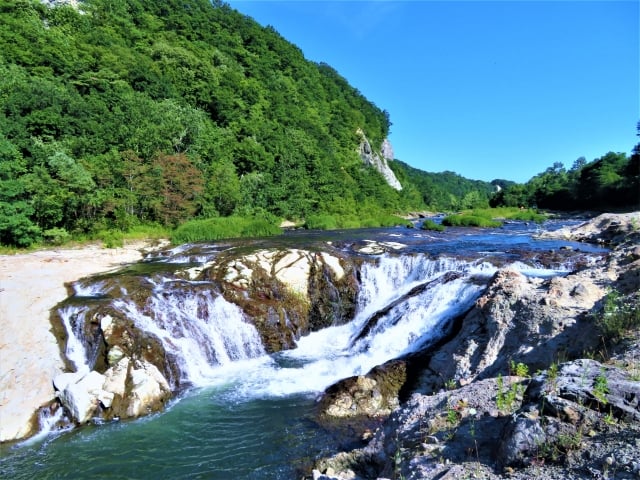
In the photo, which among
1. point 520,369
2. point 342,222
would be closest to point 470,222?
point 342,222

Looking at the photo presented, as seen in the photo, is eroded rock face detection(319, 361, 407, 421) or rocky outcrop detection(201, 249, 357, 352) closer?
eroded rock face detection(319, 361, 407, 421)

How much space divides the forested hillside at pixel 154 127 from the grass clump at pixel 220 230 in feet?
10.3

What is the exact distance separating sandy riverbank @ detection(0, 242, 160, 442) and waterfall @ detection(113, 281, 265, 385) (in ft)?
6.55

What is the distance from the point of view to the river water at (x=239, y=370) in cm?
650

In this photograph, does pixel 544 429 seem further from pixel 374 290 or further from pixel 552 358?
pixel 374 290

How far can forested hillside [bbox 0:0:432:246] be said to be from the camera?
22047 millimetres

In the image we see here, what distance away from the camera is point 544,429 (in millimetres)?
3299

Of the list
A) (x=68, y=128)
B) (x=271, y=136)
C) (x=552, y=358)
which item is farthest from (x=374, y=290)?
(x=271, y=136)

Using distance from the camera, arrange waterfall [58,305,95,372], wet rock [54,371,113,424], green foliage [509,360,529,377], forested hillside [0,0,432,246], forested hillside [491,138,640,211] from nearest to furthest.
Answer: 1. green foliage [509,360,529,377]
2. wet rock [54,371,113,424]
3. waterfall [58,305,95,372]
4. forested hillside [0,0,432,246]
5. forested hillside [491,138,640,211]

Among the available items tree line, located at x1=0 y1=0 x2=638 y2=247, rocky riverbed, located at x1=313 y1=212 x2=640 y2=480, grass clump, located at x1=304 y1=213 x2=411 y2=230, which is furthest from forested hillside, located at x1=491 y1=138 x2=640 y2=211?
rocky riverbed, located at x1=313 y1=212 x2=640 y2=480

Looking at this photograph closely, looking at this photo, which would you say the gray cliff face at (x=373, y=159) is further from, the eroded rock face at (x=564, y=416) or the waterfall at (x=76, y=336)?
the eroded rock face at (x=564, y=416)

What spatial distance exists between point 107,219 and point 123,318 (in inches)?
627

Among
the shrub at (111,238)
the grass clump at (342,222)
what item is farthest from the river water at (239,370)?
the grass clump at (342,222)

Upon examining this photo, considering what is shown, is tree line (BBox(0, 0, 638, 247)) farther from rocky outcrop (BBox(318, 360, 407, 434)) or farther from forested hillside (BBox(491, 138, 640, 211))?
rocky outcrop (BBox(318, 360, 407, 434))
